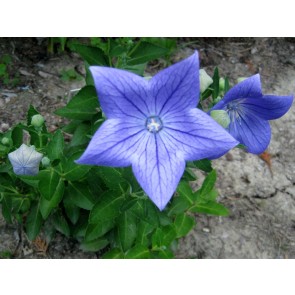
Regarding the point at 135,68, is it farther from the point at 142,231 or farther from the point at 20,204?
the point at 20,204

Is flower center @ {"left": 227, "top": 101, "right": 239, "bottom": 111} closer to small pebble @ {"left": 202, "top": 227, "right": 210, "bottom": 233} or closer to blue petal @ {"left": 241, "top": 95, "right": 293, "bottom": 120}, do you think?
blue petal @ {"left": 241, "top": 95, "right": 293, "bottom": 120}

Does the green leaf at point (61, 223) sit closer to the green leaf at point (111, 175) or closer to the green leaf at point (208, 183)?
the green leaf at point (111, 175)

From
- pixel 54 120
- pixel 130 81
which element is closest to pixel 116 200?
pixel 130 81

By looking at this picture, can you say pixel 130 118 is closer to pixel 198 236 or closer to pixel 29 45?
pixel 198 236

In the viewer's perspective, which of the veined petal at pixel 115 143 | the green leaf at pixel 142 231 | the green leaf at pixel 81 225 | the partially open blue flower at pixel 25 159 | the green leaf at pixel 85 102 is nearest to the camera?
the veined petal at pixel 115 143

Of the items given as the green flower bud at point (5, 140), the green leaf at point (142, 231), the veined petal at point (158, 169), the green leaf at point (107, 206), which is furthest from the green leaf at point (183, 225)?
the green flower bud at point (5, 140)
